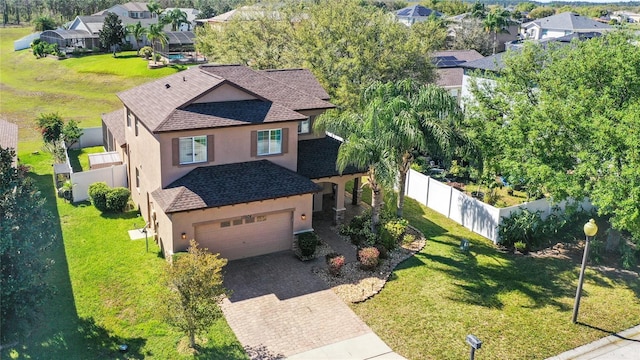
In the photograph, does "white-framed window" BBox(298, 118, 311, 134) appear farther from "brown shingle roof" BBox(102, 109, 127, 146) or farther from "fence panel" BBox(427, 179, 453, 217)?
"brown shingle roof" BBox(102, 109, 127, 146)

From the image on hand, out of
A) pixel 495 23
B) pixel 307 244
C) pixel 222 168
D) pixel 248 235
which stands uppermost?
pixel 495 23

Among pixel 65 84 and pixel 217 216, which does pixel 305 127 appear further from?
pixel 65 84

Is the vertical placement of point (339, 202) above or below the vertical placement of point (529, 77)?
below

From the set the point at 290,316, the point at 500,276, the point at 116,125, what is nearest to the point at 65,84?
the point at 116,125

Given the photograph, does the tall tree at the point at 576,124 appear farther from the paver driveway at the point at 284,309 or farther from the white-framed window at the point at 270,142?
the paver driveway at the point at 284,309

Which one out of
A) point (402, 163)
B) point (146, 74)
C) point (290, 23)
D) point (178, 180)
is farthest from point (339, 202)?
point (146, 74)

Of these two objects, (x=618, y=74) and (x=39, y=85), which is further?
(x=39, y=85)

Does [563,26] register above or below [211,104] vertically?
above

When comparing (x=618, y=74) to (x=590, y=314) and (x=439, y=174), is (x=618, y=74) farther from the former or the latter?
(x=439, y=174)
